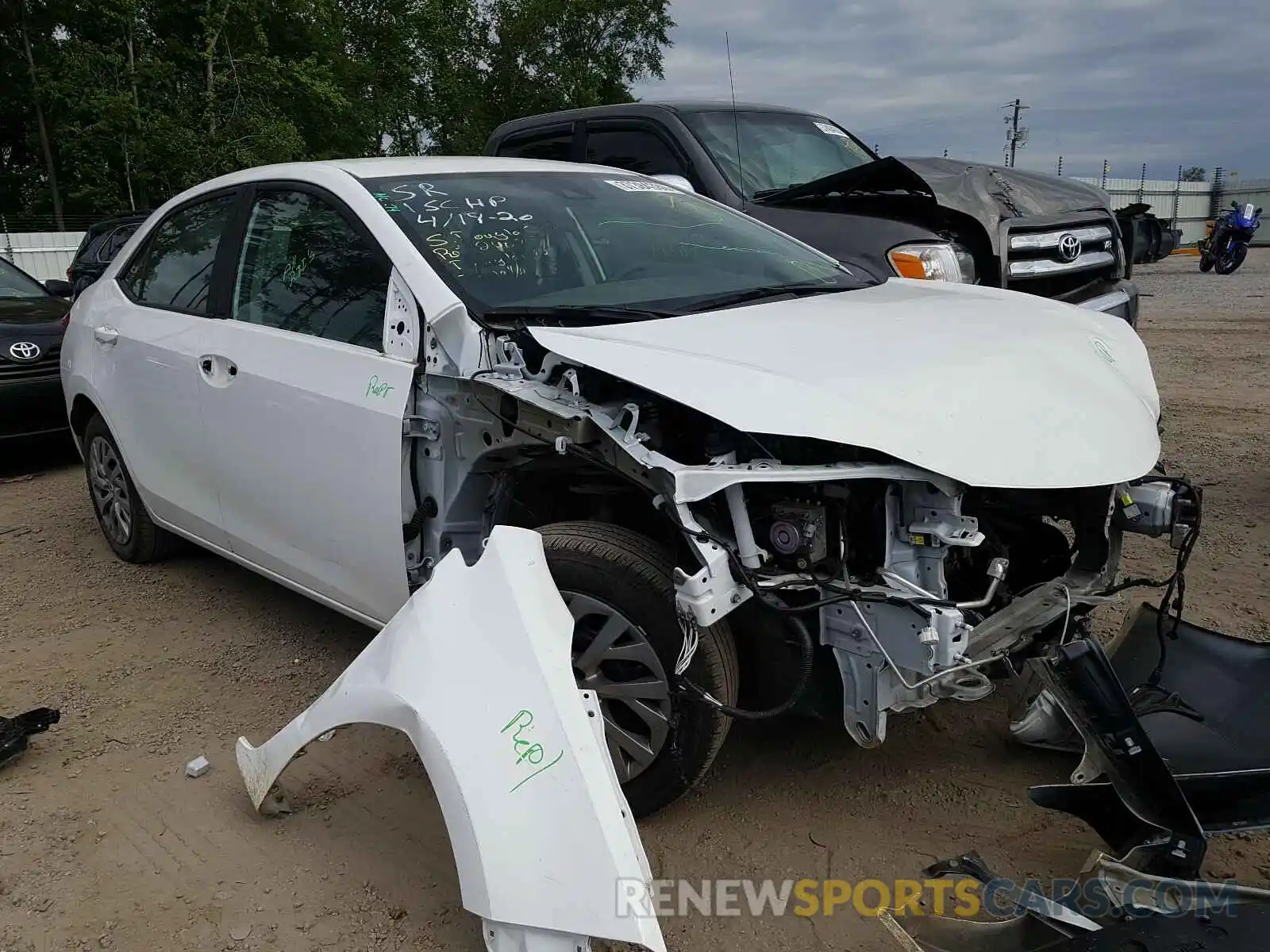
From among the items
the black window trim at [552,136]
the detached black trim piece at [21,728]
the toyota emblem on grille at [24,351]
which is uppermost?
the black window trim at [552,136]

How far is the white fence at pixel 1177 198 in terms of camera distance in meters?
33.5

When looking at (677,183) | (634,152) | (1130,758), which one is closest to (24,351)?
(634,152)

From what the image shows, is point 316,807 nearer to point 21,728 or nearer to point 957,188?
point 21,728

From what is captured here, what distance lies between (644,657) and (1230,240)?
21.2 m

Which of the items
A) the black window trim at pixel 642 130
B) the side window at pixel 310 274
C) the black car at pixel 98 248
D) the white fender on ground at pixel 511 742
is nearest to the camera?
the white fender on ground at pixel 511 742

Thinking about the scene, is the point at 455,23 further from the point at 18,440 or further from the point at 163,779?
the point at 163,779

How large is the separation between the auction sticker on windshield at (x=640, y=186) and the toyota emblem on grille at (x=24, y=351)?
4.95 metres

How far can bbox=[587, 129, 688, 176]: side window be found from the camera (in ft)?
19.9

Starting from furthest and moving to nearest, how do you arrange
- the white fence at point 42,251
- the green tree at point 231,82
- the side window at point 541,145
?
1. the green tree at point 231,82
2. the white fence at point 42,251
3. the side window at point 541,145

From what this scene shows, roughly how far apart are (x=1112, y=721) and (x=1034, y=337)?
43.2 inches

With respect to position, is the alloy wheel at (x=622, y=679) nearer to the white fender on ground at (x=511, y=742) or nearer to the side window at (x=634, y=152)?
the white fender on ground at (x=511, y=742)

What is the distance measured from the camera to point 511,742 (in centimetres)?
200

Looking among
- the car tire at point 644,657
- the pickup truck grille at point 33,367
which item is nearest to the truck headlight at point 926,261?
the car tire at point 644,657

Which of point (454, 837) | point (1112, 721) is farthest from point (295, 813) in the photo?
point (1112, 721)
